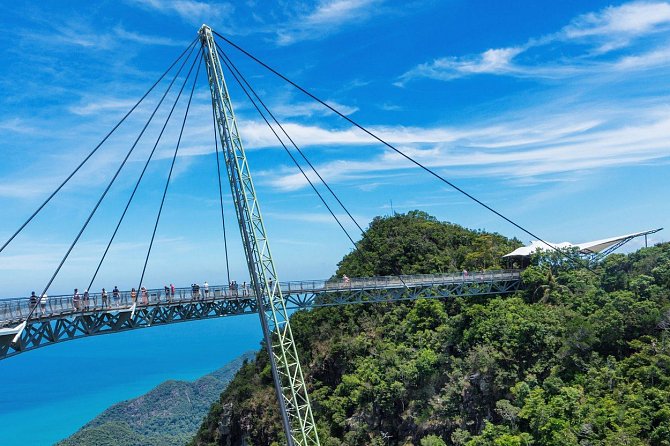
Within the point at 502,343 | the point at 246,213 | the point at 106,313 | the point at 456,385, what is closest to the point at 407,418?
the point at 456,385

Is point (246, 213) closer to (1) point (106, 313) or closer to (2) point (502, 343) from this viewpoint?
(1) point (106, 313)

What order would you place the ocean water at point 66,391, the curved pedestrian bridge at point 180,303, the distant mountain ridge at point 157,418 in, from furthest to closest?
the ocean water at point 66,391
the distant mountain ridge at point 157,418
the curved pedestrian bridge at point 180,303

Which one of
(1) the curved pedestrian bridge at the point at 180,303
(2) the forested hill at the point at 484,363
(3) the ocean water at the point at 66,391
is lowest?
(3) the ocean water at the point at 66,391

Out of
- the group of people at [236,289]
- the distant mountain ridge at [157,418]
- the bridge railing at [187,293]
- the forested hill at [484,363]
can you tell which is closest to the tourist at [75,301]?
the bridge railing at [187,293]

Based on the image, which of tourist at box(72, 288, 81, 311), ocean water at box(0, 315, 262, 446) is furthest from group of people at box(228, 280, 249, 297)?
ocean water at box(0, 315, 262, 446)

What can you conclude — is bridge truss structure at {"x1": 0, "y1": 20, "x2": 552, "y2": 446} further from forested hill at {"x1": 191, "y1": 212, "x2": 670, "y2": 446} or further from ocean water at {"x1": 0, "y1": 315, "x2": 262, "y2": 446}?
ocean water at {"x1": 0, "y1": 315, "x2": 262, "y2": 446}

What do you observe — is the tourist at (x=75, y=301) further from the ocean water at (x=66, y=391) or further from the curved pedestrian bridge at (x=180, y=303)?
the ocean water at (x=66, y=391)

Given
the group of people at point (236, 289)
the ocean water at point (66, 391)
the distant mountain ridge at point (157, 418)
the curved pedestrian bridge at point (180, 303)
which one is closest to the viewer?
the curved pedestrian bridge at point (180, 303)
